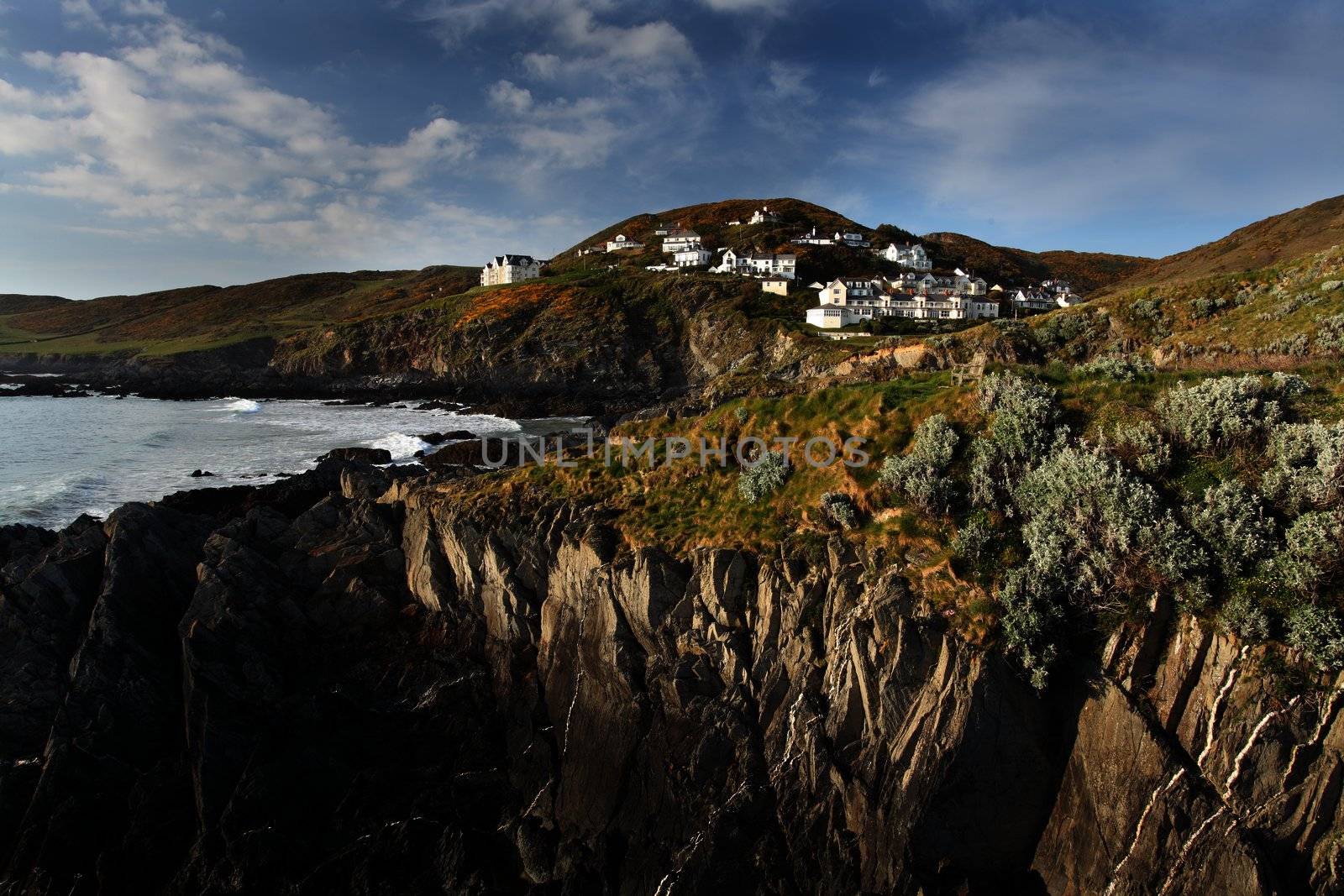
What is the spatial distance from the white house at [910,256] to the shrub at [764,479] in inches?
4611

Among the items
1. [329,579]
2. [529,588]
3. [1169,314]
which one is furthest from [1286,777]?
[1169,314]

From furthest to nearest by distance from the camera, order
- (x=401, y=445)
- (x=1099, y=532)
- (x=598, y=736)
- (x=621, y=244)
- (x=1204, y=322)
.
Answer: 1. (x=621, y=244)
2. (x=401, y=445)
3. (x=1204, y=322)
4. (x=598, y=736)
5. (x=1099, y=532)

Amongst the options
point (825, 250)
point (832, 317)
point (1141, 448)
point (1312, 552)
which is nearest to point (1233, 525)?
point (1312, 552)

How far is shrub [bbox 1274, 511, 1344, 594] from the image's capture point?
9.16 meters

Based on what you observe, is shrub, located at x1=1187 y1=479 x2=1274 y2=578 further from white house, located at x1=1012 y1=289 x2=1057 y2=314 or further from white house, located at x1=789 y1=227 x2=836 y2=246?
white house, located at x1=789 y1=227 x2=836 y2=246

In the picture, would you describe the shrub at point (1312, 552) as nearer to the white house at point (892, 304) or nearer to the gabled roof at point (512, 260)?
the white house at point (892, 304)

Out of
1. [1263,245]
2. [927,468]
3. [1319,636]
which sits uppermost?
[1263,245]

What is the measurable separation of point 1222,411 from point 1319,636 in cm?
437

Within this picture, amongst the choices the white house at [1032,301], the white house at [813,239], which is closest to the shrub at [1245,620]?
the white house at [1032,301]

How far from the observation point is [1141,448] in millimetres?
11812

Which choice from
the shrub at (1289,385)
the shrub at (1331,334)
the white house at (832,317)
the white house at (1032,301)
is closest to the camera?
the shrub at (1289,385)

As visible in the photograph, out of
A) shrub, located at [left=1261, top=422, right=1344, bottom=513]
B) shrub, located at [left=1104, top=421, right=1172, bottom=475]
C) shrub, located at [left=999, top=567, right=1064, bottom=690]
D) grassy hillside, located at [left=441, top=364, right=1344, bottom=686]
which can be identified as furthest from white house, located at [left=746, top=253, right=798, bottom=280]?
shrub, located at [left=999, top=567, right=1064, bottom=690]

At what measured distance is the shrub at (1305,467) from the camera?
32.3 ft

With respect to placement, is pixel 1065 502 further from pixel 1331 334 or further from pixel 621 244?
pixel 621 244
